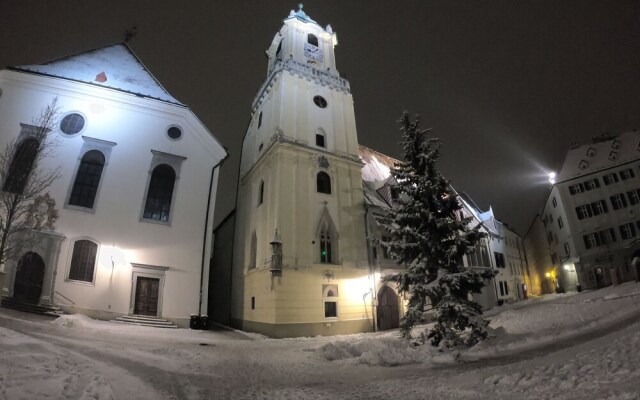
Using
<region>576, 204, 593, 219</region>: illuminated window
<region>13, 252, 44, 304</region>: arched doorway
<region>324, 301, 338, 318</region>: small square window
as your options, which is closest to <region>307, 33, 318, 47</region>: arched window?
<region>324, 301, 338, 318</region>: small square window

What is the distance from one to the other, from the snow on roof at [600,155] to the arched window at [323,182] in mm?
28039

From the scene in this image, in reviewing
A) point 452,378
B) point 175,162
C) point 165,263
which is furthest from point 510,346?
point 175,162

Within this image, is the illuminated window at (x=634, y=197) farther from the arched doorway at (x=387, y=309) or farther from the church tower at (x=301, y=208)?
the church tower at (x=301, y=208)

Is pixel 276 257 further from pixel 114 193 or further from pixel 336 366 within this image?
pixel 114 193

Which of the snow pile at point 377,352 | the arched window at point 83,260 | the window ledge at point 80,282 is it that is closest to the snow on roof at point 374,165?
the snow pile at point 377,352

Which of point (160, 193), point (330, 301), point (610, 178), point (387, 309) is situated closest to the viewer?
point (330, 301)

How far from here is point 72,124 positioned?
66.0 ft

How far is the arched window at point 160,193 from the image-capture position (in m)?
20.6

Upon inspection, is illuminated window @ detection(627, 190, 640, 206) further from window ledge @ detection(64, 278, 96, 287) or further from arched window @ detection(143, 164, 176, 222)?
window ledge @ detection(64, 278, 96, 287)

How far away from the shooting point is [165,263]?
19.6 m

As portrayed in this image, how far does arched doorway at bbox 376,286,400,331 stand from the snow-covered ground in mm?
9107

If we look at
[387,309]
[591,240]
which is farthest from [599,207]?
[387,309]

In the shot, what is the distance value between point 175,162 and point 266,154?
6.20 m

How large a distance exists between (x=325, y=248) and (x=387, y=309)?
19.1 ft
